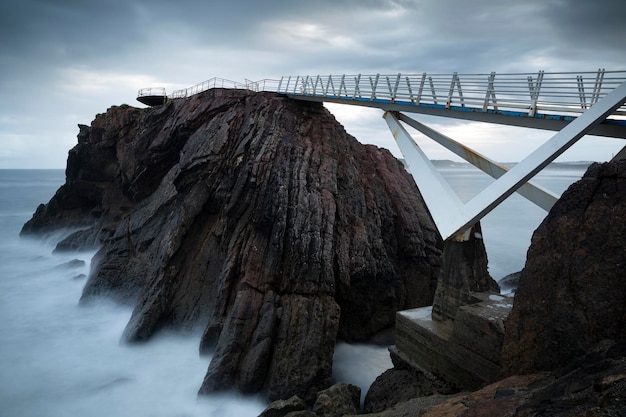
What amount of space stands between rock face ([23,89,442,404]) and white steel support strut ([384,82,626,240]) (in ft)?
18.2

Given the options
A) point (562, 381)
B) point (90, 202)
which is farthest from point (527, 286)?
point (90, 202)

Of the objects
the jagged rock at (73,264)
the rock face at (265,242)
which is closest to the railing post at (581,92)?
the rock face at (265,242)

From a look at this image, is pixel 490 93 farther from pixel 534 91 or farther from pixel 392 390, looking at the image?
pixel 392 390

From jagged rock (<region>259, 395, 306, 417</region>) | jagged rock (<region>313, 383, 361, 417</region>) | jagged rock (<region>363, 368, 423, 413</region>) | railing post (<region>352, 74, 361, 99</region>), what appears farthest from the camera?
railing post (<region>352, 74, 361, 99</region>)

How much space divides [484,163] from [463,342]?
5.43 meters

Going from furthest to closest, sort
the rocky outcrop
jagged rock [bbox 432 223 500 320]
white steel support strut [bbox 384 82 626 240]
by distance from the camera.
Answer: jagged rock [bbox 432 223 500 320], white steel support strut [bbox 384 82 626 240], the rocky outcrop

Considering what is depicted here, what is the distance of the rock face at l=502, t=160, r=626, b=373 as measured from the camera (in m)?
5.35

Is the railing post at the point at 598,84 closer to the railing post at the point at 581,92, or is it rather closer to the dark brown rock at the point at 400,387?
the railing post at the point at 581,92

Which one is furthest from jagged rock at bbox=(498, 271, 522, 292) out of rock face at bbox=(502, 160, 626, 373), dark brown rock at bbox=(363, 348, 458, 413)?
rock face at bbox=(502, 160, 626, 373)

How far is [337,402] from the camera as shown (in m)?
10.6

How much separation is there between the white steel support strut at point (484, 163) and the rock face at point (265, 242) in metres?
5.27

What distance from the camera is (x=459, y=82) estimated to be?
37.6 feet

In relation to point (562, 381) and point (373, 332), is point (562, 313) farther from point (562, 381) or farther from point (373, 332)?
point (373, 332)

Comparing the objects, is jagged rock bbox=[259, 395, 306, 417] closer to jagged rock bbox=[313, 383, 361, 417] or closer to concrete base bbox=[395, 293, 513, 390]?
jagged rock bbox=[313, 383, 361, 417]
